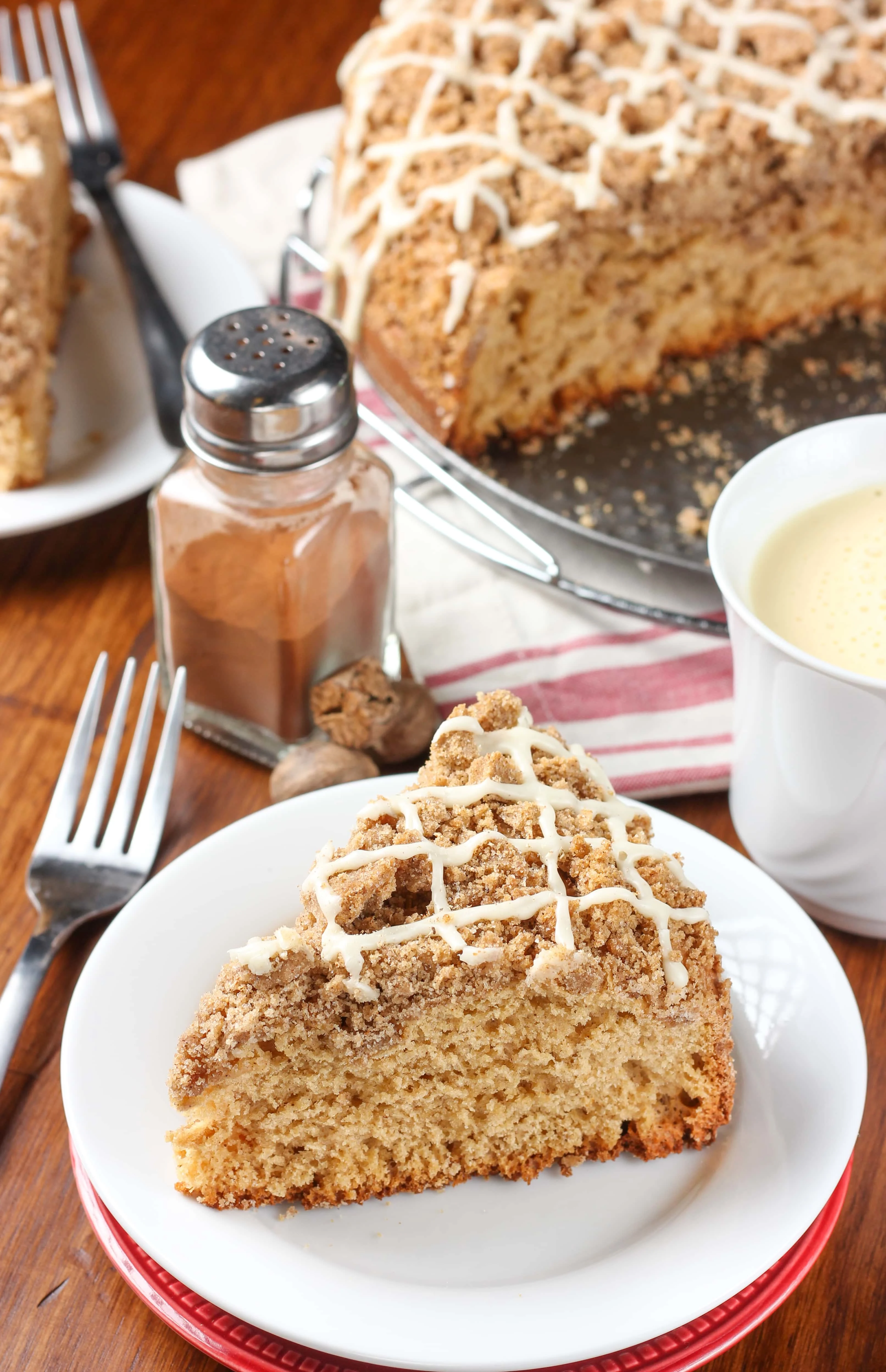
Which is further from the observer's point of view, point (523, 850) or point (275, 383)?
point (275, 383)

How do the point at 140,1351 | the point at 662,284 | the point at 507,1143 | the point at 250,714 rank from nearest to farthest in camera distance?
the point at 140,1351 < the point at 507,1143 < the point at 250,714 < the point at 662,284

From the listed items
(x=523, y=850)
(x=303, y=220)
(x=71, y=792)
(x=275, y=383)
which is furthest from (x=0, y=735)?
(x=303, y=220)

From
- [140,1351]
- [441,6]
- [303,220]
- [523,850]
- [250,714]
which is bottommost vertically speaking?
[140,1351]

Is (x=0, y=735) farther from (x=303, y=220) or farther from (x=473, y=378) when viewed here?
(x=303, y=220)

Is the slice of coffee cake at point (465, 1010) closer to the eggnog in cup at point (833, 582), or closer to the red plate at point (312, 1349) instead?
the red plate at point (312, 1349)

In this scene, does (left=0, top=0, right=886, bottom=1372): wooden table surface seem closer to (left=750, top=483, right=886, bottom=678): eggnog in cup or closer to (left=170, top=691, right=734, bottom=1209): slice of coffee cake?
(left=170, top=691, right=734, bottom=1209): slice of coffee cake

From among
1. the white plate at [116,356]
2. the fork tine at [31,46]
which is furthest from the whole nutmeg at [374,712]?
the fork tine at [31,46]
